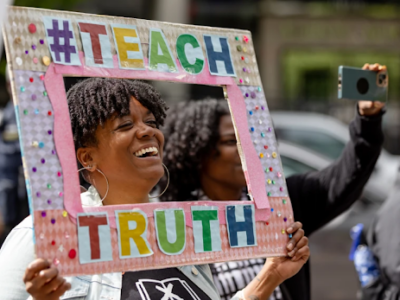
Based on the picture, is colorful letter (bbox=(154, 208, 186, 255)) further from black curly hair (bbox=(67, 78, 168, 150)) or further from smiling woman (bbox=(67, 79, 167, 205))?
black curly hair (bbox=(67, 78, 168, 150))

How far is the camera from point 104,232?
1.73 m

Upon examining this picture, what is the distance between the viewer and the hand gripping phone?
2.53m

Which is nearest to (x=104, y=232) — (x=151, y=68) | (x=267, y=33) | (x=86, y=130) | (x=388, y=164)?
(x=86, y=130)

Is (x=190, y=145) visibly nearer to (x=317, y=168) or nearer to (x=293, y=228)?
(x=293, y=228)

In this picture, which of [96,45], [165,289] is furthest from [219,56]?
[165,289]

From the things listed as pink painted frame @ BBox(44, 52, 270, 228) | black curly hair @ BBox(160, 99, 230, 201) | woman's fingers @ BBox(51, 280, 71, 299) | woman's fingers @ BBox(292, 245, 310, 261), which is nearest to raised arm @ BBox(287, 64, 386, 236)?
black curly hair @ BBox(160, 99, 230, 201)

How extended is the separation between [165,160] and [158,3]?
11.6 metres

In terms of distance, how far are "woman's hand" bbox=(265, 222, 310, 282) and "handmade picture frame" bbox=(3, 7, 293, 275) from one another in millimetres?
34

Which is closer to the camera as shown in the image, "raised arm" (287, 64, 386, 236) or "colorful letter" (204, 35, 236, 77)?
"colorful letter" (204, 35, 236, 77)

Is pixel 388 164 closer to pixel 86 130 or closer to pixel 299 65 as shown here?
pixel 86 130

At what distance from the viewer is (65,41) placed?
5.82 ft

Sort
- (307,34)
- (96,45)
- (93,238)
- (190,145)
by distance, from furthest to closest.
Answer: (307,34) < (190,145) < (96,45) < (93,238)

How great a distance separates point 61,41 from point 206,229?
27.3 inches

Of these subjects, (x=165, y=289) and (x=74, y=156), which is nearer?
(x=74, y=156)
